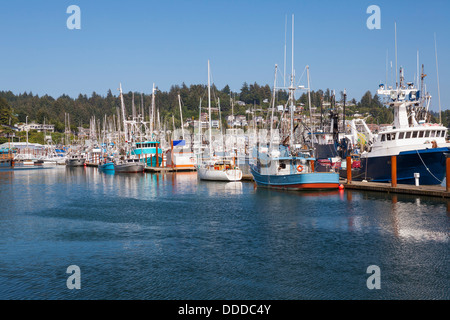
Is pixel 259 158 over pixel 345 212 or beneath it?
over

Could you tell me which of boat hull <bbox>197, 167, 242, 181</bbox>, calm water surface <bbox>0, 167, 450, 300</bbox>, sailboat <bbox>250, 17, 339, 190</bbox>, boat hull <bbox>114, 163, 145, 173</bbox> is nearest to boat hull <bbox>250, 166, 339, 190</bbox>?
sailboat <bbox>250, 17, 339, 190</bbox>

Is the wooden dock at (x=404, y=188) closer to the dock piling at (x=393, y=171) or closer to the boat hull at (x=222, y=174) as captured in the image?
the dock piling at (x=393, y=171)

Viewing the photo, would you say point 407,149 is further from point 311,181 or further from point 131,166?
point 131,166

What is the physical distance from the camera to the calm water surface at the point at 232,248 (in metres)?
18.1

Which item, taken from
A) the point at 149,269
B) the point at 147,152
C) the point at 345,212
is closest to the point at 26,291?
the point at 149,269

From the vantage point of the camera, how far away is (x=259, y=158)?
53.8 metres

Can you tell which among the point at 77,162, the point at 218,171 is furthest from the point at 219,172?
the point at 77,162

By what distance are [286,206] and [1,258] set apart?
22.7 m

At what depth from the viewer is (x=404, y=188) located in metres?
40.8

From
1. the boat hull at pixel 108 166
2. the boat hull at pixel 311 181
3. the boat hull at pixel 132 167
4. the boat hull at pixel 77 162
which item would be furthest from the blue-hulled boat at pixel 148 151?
the boat hull at pixel 311 181

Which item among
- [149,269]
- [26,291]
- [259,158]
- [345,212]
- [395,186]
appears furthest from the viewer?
[259,158]

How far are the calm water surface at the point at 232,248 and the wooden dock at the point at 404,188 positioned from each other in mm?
963

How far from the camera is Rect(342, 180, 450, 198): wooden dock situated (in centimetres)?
3841
